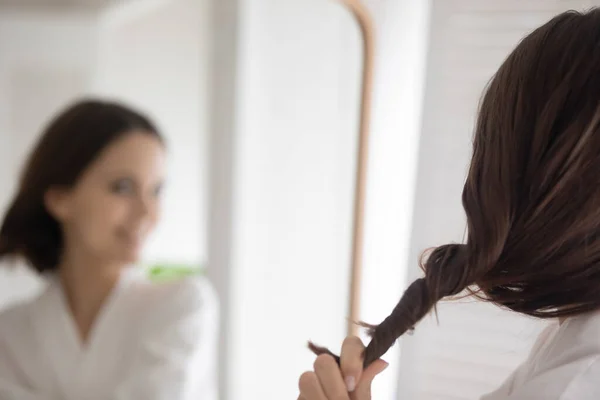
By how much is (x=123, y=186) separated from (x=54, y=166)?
0.10m

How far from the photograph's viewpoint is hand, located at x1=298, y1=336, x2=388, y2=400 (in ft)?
1.33

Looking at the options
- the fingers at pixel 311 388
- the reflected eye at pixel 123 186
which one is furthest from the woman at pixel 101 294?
the fingers at pixel 311 388

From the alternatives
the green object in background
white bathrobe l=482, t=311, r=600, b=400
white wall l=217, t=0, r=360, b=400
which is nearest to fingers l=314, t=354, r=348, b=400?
white bathrobe l=482, t=311, r=600, b=400

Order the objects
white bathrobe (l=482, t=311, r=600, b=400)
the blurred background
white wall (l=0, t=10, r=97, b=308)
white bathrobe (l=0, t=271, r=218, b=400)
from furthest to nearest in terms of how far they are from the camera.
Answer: white wall (l=0, t=10, r=97, b=308)
white bathrobe (l=0, t=271, r=218, b=400)
the blurred background
white bathrobe (l=482, t=311, r=600, b=400)

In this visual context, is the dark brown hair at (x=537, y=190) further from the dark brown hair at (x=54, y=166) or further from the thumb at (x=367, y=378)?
the dark brown hair at (x=54, y=166)

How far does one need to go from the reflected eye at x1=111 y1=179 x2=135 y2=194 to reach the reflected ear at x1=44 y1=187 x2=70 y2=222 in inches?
2.8

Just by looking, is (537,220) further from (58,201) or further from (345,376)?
(58,201)

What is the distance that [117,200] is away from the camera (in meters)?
0.75

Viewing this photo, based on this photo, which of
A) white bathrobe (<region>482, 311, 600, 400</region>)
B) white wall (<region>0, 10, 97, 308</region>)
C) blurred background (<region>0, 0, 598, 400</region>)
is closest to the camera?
white bathrobe (<region>482, 311, 600, 400</region>)

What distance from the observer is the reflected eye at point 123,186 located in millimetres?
752

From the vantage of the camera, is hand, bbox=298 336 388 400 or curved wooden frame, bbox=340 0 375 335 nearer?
hand, bbox=298 336 388 400

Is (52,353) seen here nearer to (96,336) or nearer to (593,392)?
(96,336)

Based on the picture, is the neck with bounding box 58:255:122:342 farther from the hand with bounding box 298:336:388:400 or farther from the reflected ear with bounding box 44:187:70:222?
the hand with bounding box 298:336:388:400

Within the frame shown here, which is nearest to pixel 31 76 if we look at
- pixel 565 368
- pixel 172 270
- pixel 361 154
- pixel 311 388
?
pixel 172 270
